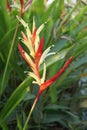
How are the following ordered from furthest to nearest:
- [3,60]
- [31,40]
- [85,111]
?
[85,111] < [3,60] < [31,40]

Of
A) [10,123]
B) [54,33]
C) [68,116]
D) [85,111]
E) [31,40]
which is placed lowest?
[85,111]

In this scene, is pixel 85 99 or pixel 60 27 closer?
pixel 85 99

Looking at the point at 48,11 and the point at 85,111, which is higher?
the point at 48,11

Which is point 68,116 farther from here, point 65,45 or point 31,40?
point 31,40

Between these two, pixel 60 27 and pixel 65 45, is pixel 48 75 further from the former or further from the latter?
pixel 60 27

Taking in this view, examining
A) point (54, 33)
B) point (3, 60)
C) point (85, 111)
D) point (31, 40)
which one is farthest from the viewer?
point (85, 111)

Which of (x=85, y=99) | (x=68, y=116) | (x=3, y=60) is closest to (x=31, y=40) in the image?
(x=3, y=60)
